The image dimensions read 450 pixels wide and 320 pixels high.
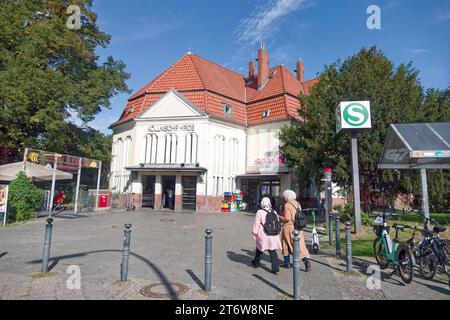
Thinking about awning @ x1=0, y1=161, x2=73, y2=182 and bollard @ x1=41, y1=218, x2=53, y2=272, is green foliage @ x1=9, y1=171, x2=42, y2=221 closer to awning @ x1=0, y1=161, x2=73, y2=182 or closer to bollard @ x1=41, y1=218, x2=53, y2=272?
awning @ x1=0, y1=161, x2=73, y2=182

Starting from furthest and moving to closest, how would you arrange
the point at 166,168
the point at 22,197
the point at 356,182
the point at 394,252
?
the point at 166,168
the point at 22,197
the point at 356,182
the point at 394,252

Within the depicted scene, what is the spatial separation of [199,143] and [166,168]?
3.44 meters

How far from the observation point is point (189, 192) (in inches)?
1021

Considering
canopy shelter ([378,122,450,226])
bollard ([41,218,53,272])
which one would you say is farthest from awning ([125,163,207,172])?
bollard ([41,218,53,272])

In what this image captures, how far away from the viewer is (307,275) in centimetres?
659

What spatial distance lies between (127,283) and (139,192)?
21.9m

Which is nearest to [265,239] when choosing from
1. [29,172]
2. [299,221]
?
[299,221]

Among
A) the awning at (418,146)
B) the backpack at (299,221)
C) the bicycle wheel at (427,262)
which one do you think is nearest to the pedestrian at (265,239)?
the backpack at (299,221)

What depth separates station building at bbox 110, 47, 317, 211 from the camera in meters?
25.8

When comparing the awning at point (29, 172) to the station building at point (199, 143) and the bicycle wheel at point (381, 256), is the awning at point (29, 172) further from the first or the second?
the bicycle wheel at point (381, 256)

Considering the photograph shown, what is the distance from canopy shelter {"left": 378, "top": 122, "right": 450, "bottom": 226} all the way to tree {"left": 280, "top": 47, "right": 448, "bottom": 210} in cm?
507

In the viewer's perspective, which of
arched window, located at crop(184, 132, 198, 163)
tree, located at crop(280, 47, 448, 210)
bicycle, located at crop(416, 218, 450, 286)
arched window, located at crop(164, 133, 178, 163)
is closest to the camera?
bicycle, located at crop(416, 218, 450, 286)

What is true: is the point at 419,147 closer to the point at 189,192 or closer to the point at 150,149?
the point at 189,192

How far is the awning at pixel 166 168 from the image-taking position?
24.5 m
